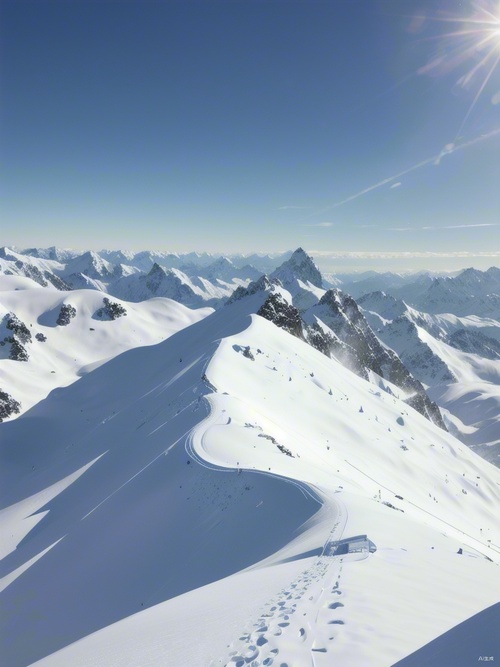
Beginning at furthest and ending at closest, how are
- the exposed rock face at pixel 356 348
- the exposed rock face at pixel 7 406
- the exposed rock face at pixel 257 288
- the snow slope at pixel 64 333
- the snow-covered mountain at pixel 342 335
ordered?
the exposed rock face at pixel 257 288 → the exposed rock face at pixel 356 348 → the snow slope at pixel 64 333 → the snow-covered mountain at pixel 342 335 → the exposed rock face at pixel 7 406

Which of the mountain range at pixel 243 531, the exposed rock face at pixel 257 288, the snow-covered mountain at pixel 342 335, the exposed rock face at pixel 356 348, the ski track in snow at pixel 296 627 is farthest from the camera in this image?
the exposed rock face at pixel 257 288

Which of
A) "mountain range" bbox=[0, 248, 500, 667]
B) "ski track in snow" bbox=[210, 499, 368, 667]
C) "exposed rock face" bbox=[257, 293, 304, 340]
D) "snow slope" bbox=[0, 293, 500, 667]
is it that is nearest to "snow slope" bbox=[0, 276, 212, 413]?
"mountain range" bbox=[0, 248, 500, 667]

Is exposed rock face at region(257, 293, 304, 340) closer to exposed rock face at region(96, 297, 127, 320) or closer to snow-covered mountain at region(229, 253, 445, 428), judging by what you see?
snow-covered mountain at region(229, 253, 445, 428)

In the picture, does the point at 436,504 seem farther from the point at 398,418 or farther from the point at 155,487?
A: the point at 155,487

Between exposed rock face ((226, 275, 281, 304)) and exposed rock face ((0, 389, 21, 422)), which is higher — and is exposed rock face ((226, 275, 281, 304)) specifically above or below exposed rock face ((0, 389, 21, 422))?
above

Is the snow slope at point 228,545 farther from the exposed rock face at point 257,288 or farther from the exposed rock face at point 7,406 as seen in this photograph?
the exposed rock face at point 257,288

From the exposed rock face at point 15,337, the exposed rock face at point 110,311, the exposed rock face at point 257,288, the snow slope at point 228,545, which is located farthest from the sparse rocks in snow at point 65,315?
the snow slope at point 228,545

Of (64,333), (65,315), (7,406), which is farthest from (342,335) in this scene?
(7,406)

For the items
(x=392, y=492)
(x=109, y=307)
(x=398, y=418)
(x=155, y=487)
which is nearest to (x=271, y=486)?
(x=155, y=487)
